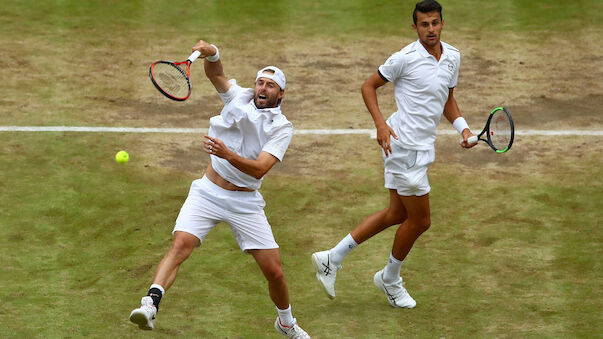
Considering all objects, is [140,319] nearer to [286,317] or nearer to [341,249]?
[286,317]

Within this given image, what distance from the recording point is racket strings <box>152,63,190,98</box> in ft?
28.8

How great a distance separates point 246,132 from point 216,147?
60 cm

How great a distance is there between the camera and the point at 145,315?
780cm

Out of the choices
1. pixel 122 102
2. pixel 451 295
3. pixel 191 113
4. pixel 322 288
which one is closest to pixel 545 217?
pixel 451 295

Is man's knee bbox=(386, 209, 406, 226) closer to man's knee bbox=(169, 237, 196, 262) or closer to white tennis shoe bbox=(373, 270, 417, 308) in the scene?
white tennis shoe bbox=(373, 270, 417, 308)

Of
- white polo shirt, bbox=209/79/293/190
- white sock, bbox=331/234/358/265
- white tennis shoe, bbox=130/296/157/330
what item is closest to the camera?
white tennis shoe, bbox=130/296/157/330

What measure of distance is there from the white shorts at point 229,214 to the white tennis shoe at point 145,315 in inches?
32.5

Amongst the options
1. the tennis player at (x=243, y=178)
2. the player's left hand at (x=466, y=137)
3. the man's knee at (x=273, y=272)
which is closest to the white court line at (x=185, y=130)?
the player's left hand at (x=466, y=137)

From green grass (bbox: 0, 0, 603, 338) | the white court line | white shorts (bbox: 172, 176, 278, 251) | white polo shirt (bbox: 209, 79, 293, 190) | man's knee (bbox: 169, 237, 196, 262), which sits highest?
white polo shirt (bbox: 209, 79, 293, 190)

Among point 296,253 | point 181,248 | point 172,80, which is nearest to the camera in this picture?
point 181,248

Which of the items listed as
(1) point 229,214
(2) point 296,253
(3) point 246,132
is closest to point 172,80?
(3) point 246,132

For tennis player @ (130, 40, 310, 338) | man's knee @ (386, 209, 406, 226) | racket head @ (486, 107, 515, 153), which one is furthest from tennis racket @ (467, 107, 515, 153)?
tennis player @ (130, 40, 310, 338)

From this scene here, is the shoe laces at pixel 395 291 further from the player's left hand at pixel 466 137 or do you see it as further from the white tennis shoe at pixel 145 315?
the white tennis shoe at pixel 145 315

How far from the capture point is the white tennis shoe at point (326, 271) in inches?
375
